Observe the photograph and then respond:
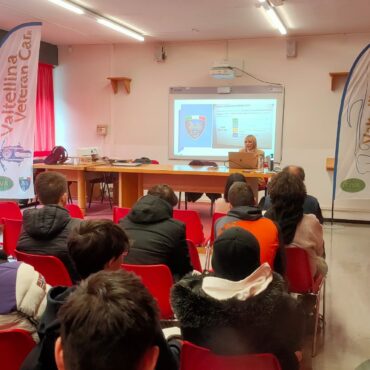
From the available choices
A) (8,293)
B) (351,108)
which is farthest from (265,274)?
(351,108)

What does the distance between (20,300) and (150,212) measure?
1025mm

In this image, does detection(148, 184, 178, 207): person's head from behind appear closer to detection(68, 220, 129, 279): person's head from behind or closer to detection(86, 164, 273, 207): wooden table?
detection(68, 220, 129, 279): person's head from behind

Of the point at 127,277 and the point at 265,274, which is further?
the point at 265,274

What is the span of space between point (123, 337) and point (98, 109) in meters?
7.81

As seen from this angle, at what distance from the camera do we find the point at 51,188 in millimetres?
2877

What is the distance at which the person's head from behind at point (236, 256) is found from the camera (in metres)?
1.58

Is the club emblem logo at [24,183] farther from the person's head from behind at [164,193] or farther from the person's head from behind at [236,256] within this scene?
the person's head from behind at [236,256]

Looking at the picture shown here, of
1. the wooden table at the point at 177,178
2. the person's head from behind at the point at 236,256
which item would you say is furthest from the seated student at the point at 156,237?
the wooden table at the point at 177,178

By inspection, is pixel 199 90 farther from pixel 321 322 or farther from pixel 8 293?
pixel 8 293

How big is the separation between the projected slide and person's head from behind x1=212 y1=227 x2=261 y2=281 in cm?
588

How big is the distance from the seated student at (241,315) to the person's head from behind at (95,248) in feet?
1.29

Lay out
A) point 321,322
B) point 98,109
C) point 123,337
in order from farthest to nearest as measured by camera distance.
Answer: point 98,109, point 321,322, point 123,337

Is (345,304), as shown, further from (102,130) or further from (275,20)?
(102,130)

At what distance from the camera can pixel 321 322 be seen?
313cm
